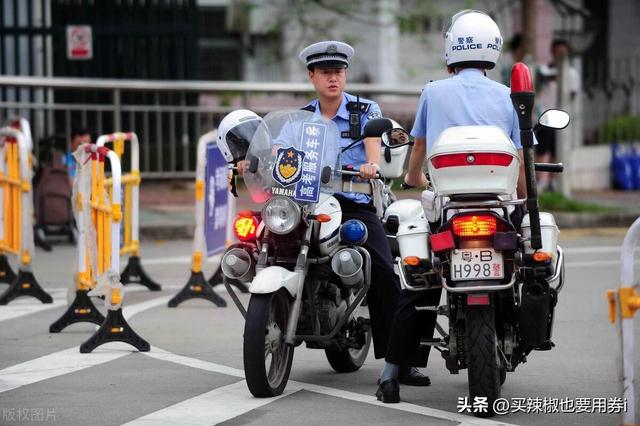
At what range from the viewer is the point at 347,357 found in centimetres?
832

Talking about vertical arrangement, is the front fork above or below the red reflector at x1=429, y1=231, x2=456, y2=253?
below

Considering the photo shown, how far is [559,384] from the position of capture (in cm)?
803

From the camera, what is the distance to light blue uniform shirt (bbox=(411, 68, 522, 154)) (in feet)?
23.6

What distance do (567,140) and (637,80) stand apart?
4.42 m

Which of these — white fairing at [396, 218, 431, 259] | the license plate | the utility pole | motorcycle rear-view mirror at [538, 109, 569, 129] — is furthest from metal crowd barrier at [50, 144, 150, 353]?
the utility pole

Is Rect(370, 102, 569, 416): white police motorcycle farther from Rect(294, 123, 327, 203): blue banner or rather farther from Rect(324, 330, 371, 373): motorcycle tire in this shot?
Rect(324, 330, 371, 373): motorcycle tire

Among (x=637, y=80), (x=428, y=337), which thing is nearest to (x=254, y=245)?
(x=428, y=337)

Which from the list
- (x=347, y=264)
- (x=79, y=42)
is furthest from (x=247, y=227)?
(x=79, y=42)

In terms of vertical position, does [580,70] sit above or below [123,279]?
above

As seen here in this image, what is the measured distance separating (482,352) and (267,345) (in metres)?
1.22

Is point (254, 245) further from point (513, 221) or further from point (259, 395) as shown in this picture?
point (513, 221)

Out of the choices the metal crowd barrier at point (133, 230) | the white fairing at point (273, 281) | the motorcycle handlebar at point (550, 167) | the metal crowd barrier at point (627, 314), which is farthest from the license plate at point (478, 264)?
the metal crowd barrier at point (133, 230)

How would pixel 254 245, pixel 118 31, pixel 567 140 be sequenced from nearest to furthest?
1. pixel 254 245
2. pixel 567 140
3. pixel 118 31

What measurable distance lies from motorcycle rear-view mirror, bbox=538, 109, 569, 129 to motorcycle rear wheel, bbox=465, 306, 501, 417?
939 mm
